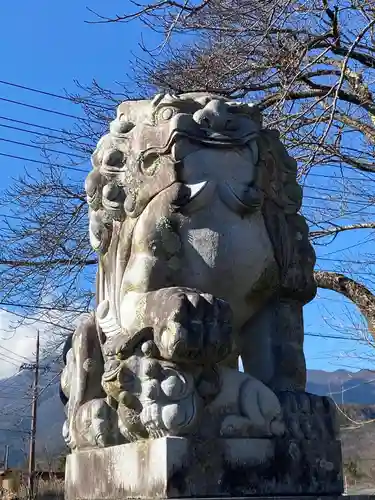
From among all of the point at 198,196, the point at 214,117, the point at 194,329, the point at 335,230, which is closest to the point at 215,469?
the point at 194,329

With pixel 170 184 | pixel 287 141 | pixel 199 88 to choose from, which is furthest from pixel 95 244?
pixel 199 88

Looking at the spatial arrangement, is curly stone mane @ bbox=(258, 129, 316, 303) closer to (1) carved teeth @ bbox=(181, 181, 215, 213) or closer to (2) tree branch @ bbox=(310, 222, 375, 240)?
(1) carved teeth @ bbox=(181, 181, 215, 213)

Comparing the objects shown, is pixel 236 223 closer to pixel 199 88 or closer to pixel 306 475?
pixel 306 475

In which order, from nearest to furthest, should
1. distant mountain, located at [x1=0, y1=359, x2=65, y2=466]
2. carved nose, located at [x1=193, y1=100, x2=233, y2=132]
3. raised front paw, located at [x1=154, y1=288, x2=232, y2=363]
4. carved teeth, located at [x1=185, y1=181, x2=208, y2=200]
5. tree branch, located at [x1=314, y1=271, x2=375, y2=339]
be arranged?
1. raised front paw, located at [x1=154, y1=288, x2=232, y2=363]
2. carved teeth, located at [x1=185, y1=181, x2=208, y2=200]
3. carved nose, located at [x1=193, y1=100, x2=233, y2=132]
4. tree branch, located at [x1=314, y1=271, x2=375, y2=339]
5. distant mountain, located at [x1=0, y1=359, x2=65, y2=466]

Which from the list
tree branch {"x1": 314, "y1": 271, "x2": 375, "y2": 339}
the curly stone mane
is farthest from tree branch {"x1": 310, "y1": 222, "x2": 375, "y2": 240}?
the curly stone mane

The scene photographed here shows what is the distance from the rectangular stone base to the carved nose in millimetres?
939

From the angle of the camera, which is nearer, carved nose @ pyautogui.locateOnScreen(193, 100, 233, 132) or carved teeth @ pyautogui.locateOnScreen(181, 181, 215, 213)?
carved teeth @ pyautogui.locateOnScreen(181, 181, 215, 213)

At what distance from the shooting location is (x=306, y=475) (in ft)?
6.91

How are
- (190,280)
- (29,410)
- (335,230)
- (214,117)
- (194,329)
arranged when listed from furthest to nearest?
1. (29,410)
2. (335,230)
3. (214,117)
4. (190,280)
5. (194,329)

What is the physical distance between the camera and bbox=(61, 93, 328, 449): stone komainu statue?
1.97m

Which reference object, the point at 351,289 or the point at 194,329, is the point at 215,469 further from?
the point at 351,289

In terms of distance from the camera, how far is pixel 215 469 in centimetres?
197

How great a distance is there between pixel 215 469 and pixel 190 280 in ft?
1.75

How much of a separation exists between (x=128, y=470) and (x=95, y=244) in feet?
2.49
